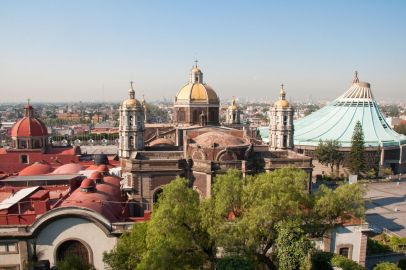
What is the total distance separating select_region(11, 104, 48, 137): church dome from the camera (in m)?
39.0

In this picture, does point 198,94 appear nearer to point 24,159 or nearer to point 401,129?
point 24,159

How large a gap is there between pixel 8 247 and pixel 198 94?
87.7ft

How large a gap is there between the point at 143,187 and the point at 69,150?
717 inches

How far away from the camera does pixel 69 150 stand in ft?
132

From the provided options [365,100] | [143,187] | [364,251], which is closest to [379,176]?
[365,100]

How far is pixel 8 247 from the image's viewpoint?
1909 centimetres

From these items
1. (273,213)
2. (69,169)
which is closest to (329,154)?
(69,169)

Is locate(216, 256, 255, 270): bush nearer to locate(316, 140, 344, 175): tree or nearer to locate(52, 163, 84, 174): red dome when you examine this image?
locate(52, 163, 84, 174): red dome

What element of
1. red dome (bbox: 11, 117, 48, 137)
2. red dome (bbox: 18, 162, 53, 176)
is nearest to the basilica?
red dome (bbox: 18, 162, 53, 176)

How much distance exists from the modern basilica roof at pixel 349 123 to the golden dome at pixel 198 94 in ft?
68.9

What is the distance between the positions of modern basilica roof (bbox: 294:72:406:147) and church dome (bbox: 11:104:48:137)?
37.6 metres

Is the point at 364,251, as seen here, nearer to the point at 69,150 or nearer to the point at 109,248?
the point at 109,248

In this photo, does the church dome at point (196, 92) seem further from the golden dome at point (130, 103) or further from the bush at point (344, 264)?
the bush at point (344, 264)

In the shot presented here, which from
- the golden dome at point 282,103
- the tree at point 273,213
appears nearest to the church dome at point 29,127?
the golden dome at point 282,103
